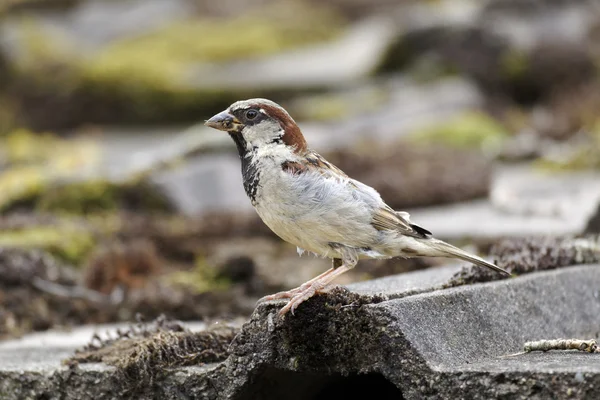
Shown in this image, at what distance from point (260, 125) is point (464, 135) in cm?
773

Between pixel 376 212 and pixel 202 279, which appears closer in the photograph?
pixel 376 212

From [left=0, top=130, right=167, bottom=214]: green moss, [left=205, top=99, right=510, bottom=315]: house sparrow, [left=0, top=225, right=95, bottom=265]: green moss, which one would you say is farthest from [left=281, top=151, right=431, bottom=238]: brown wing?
[left=0, top=130, right=167, bottom=214]: green moss

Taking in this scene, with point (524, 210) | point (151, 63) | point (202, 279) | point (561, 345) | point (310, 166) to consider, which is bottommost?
point (561, 345)

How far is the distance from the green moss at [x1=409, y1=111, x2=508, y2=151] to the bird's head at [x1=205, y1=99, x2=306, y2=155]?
716cm

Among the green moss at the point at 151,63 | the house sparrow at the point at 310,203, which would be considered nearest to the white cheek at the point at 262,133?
the house sparrow at the point at 310,203

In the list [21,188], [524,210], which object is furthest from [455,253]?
[21,188]

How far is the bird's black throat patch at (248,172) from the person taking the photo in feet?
14.5

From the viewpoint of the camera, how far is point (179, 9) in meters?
21.0

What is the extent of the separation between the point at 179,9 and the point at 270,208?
17.2 metres

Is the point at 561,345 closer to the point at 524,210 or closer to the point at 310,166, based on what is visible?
the point at 310,166

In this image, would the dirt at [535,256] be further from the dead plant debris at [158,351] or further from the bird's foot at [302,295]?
the dead plant debris at [158,351]

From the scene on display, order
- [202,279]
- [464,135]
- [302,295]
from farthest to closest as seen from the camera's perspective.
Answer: [464,135] → [202,279] → [302,295]

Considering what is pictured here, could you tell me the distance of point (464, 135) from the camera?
12.0 meters

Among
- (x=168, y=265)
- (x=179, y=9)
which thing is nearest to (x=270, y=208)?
(x=168, y=265)
